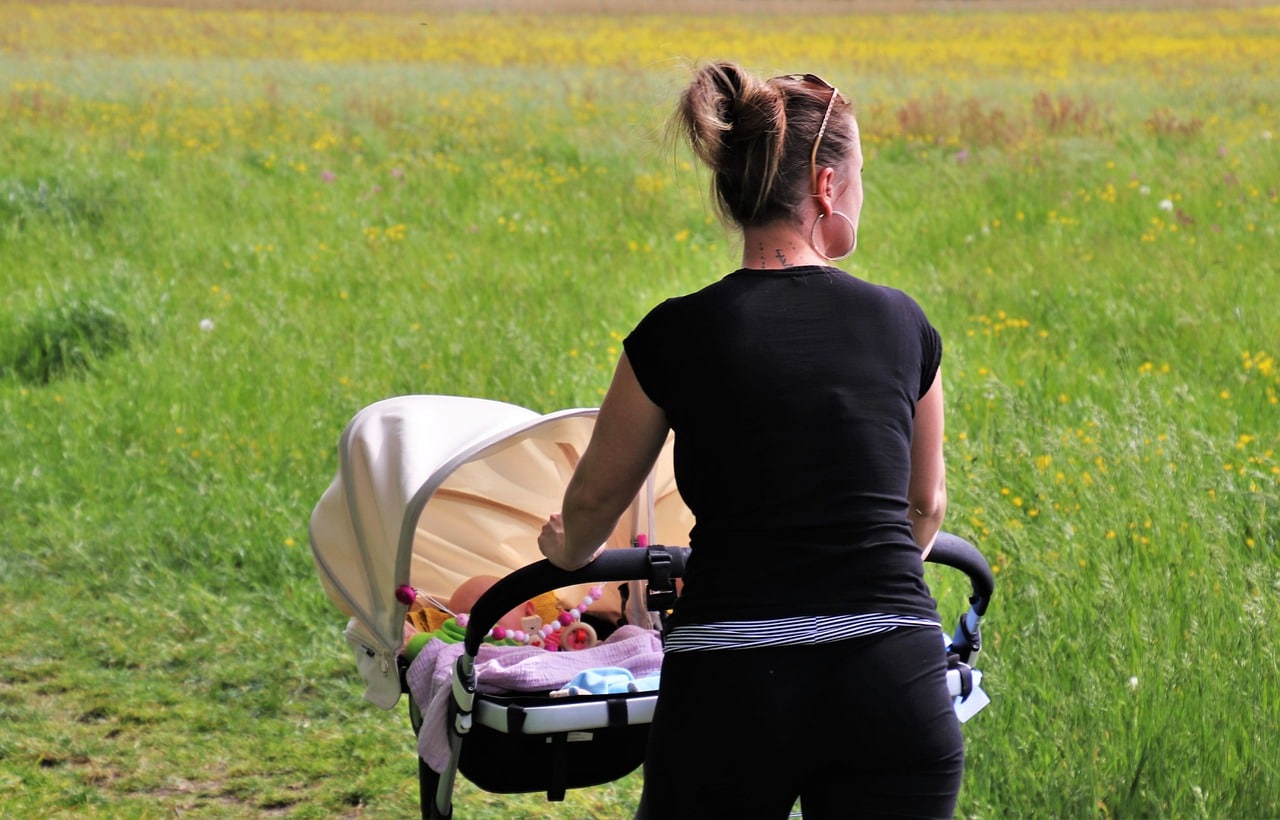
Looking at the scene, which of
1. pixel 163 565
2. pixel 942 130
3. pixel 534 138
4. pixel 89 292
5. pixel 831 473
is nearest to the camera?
pixel 831 473

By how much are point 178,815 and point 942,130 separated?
24.5 feet

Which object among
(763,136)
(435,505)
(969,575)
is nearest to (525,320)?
(435,505)

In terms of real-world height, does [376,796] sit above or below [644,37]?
below

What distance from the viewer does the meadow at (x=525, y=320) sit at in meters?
3.54

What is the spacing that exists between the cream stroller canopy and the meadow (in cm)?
74

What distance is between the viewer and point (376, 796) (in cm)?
362

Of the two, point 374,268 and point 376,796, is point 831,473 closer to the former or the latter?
point 376,796

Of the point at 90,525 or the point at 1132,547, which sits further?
the point at 90,525

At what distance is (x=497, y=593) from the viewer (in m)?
2.21

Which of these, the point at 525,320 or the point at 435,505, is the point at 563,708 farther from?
the point at 525,320

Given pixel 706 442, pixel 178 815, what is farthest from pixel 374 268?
pixel 706 442

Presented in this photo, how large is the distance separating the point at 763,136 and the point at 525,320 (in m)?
5.04

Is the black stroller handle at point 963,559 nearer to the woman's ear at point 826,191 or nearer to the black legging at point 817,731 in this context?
the black legging at point 817,731

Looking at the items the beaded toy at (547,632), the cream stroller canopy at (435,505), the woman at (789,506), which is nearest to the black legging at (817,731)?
→ the woman at (789,506)
